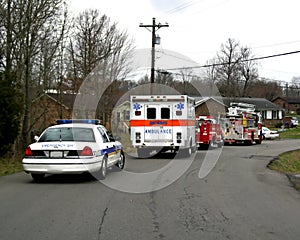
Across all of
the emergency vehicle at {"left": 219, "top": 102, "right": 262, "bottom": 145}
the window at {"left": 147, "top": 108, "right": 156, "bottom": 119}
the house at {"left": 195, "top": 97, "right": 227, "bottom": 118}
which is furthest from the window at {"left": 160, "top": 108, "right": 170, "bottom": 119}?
the house at {"left": 195, "top": 97, "right": 227, "bottom": 118}

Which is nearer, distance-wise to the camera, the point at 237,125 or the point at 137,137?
the point at 137,137

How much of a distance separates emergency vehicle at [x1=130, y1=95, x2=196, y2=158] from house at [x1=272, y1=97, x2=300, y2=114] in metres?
95.6

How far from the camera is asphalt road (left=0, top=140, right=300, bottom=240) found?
670cm

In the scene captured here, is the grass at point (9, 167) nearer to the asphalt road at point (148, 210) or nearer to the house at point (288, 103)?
the asphalt road at point (148, 210)

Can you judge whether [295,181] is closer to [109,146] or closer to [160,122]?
[109,146]

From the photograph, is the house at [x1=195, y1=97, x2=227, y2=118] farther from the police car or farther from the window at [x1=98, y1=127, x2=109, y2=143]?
the police car

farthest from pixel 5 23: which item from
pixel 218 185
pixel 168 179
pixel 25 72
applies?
pixel 218 185

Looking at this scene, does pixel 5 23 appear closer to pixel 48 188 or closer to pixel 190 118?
pixel 190 118

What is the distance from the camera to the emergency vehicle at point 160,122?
830 inches

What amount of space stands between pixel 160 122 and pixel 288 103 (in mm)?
98968

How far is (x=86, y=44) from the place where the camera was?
31250mm

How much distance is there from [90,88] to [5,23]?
10.8 m

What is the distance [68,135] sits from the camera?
39.5ft

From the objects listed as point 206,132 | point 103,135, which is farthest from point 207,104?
point 103,135
